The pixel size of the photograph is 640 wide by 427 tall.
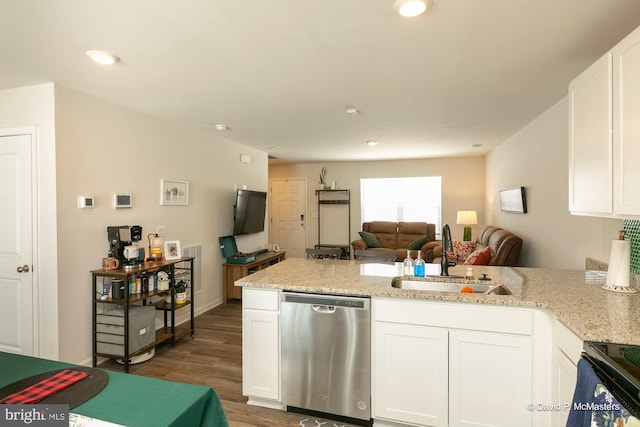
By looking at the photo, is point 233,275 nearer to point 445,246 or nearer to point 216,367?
point 216,367

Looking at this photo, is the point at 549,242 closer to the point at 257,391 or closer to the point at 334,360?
the point at 334,360

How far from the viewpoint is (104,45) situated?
2004 millimetres

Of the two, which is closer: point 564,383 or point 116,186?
point 564,383

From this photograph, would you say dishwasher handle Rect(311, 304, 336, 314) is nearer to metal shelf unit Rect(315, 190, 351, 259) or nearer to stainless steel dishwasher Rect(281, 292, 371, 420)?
stainless steel dishwasher Rect(281, 292, 371, 420)

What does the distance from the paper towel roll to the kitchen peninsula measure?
12 cm

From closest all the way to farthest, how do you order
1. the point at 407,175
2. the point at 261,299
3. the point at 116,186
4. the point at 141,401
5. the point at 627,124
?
the point at 141,401 < the point at 627,124 < the point at 261,299 < the point at 116,186 < the point at 407,175

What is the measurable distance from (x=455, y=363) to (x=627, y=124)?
1492mm

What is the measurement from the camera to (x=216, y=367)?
2.94m

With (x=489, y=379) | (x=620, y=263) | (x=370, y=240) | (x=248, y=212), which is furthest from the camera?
(x=370, y=240)

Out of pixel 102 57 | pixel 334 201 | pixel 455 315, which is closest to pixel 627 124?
pixel 455 315

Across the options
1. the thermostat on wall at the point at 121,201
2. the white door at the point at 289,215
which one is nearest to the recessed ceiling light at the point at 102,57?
the thermostat on wall at the point at 121,201

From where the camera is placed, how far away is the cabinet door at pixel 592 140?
1702mm

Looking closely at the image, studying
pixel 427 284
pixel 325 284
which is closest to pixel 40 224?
pixel 325 284

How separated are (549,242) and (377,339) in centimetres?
261
